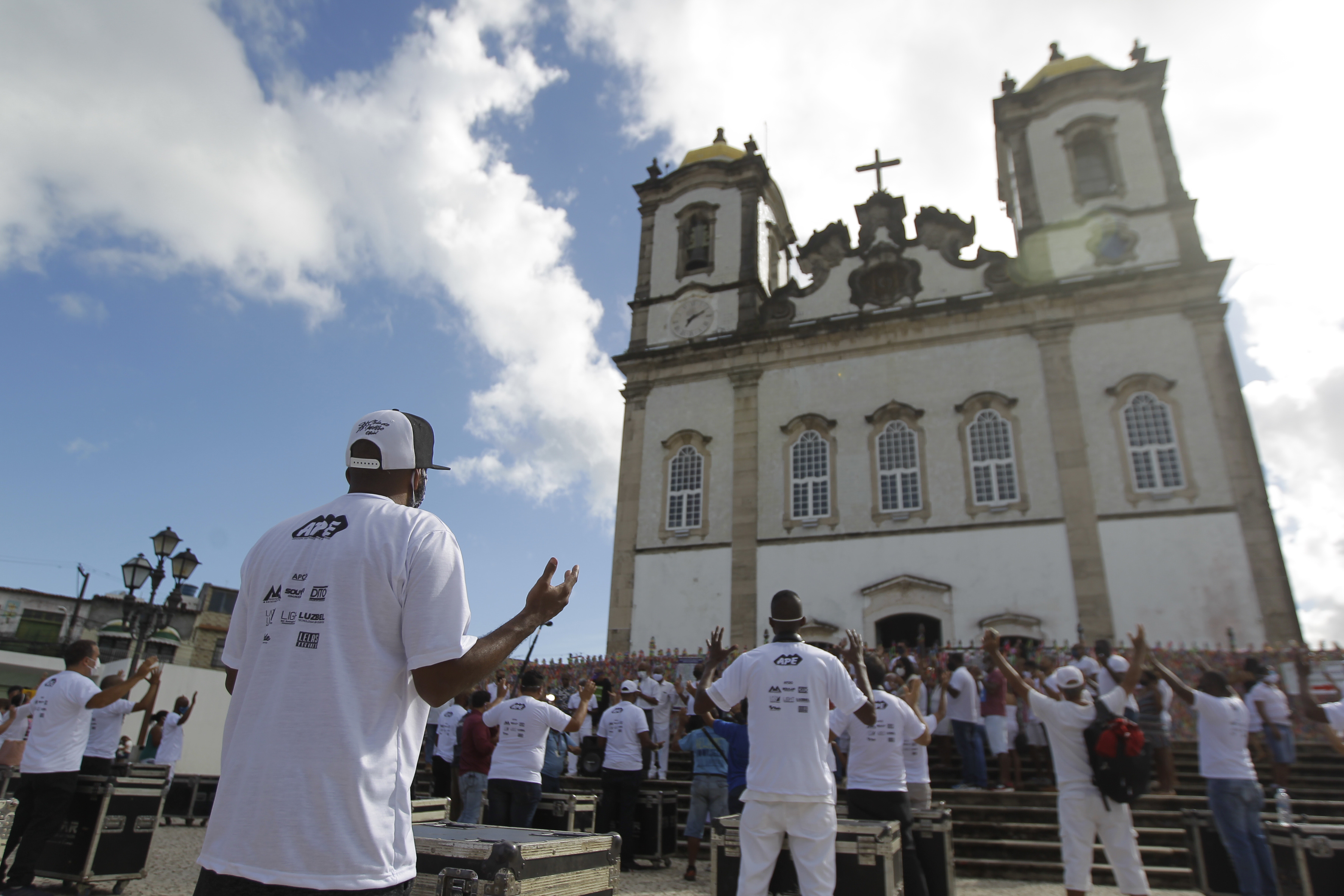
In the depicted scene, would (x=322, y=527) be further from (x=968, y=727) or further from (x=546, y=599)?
(x=968, y=727)

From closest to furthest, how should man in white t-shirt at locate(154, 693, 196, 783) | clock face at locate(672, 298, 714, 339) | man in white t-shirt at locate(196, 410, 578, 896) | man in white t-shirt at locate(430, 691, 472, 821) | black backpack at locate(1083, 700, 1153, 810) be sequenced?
man in white t-shirt at locate(196, 410, 578, 896) → black backpack at locate(1083, 700, 1153, 810) → man in white t-shirt at locate(430, 691, 472, 821) → man in white t-shirt at locate(154, 693, 196, 783) → clock face at locate(672, 298, 714, 339)

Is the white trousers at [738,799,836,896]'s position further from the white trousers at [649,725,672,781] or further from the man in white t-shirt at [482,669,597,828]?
the white trousers at [649,725,672,781]

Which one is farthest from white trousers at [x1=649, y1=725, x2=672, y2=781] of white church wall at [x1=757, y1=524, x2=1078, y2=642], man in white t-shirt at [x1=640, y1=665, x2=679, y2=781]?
white church wall at [x1=757, y1=524, x2=1078, y2=642]

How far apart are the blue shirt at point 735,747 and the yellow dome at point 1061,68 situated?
22.5 m

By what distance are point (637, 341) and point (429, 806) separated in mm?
21049

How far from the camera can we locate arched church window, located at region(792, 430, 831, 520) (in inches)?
821

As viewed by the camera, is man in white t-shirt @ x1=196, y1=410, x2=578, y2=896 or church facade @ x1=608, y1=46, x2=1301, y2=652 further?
church facade @ x1=608, y1=46, x2=1301, y2=652

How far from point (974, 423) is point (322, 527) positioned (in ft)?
65.6

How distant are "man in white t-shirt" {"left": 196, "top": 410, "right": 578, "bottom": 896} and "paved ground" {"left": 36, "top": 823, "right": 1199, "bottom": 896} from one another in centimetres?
619

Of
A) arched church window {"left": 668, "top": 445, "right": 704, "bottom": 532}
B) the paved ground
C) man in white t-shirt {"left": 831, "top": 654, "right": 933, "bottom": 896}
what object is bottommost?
the paved ground

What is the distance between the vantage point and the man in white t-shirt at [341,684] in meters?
1.84

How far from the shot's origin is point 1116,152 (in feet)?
72.6

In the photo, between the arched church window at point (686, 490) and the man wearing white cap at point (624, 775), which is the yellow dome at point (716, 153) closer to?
the arched church window at point (686, 490)

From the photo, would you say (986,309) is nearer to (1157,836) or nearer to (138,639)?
(1157,836)
